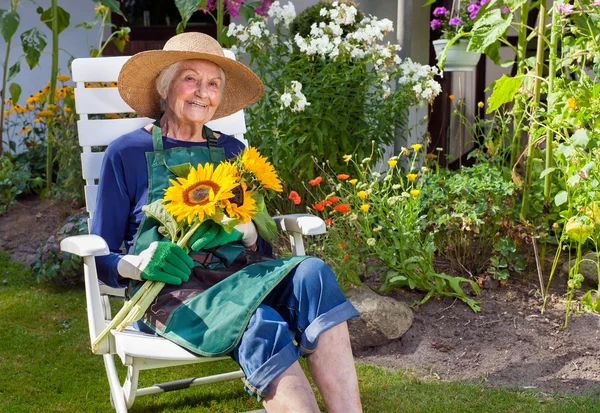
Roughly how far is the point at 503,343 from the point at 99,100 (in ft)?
6.13

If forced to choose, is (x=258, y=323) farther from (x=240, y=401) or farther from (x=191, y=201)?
(x=240, y=401)

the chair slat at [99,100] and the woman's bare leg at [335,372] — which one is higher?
the chair slat at [99,100]

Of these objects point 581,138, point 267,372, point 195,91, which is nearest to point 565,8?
point 581,138

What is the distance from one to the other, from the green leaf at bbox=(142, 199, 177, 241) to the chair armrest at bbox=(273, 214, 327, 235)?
0.44 metres

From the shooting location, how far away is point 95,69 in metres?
3.15

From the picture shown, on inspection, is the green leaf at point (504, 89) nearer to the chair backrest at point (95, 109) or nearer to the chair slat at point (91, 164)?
the chair backrest at point (95, 109)

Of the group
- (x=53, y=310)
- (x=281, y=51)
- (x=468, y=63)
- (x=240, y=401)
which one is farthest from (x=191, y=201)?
(x=468, y=63)

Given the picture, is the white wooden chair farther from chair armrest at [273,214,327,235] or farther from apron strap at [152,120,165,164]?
apron strap at [152,120,165,164]

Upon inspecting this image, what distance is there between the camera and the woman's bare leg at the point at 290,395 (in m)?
2.18

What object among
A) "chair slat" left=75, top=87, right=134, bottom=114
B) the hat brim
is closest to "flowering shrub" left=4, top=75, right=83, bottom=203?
"chair slat" left=75, top=87, right=134, bottom=114

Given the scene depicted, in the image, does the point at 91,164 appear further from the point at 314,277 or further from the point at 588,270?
the point at 588,270

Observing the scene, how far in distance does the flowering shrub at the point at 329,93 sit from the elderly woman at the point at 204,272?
50.8 inches

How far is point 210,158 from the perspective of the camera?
9.38ft

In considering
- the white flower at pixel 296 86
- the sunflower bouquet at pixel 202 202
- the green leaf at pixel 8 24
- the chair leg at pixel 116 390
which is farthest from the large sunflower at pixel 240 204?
the green leaf at pixel 8 24
